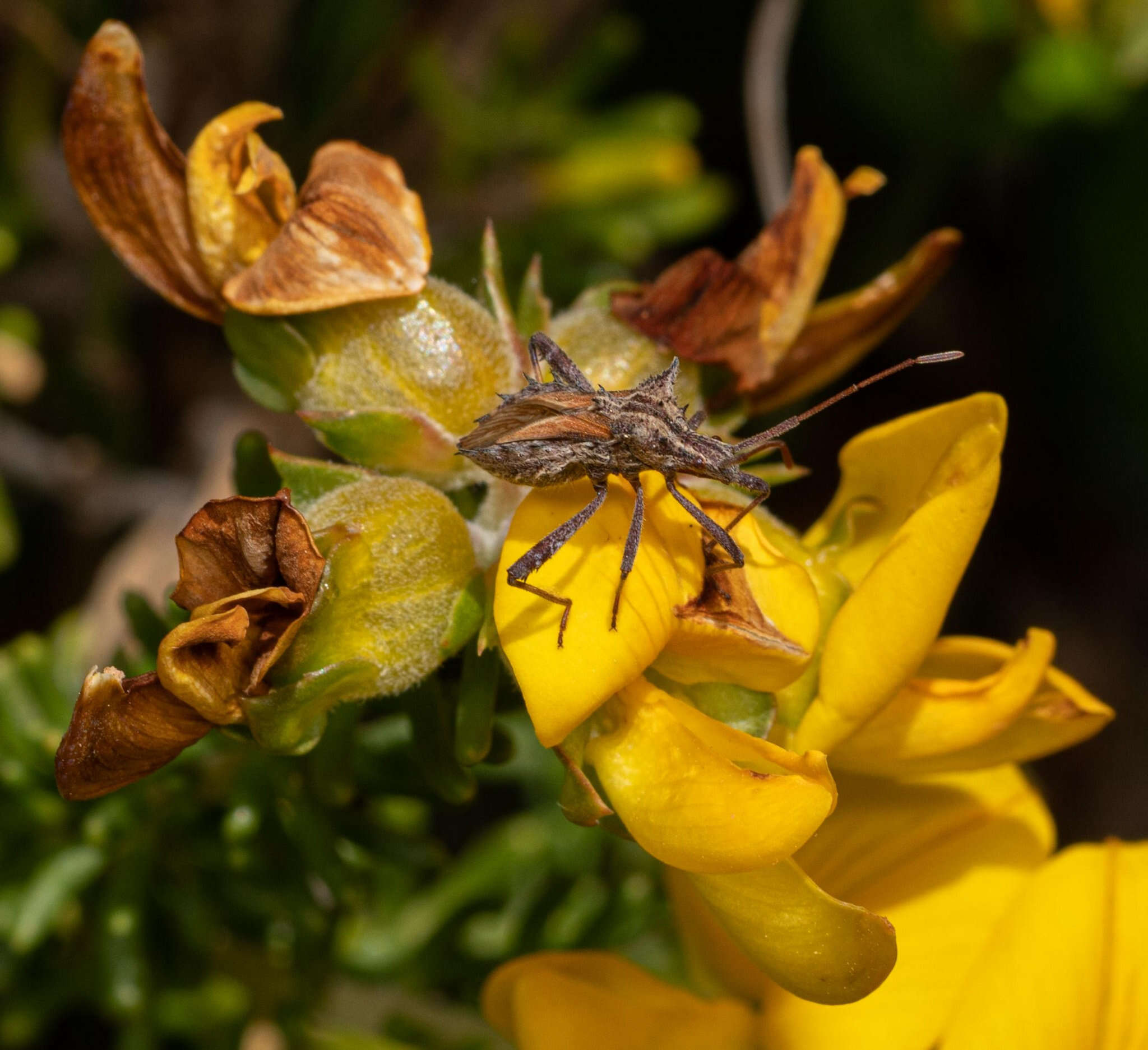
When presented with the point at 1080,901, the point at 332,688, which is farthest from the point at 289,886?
the point at 1080,901

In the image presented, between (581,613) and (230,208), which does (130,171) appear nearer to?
(230,208)

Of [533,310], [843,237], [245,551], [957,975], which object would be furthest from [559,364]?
[843,237]

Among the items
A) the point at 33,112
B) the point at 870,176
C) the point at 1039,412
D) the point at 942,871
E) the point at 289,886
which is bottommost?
the point at 1039,412

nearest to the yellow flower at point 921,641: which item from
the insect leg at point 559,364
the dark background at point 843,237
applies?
the insect leg at point 559,364

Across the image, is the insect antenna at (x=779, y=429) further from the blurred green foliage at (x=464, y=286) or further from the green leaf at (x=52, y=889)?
the green leaf at (x=52, y=889)

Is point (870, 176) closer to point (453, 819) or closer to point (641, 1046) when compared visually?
point (641, 1046)

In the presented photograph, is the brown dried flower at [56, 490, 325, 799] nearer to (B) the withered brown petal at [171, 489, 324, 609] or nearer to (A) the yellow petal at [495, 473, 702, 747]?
(B) the withered brown petal at [171, 489, 324, 609]
